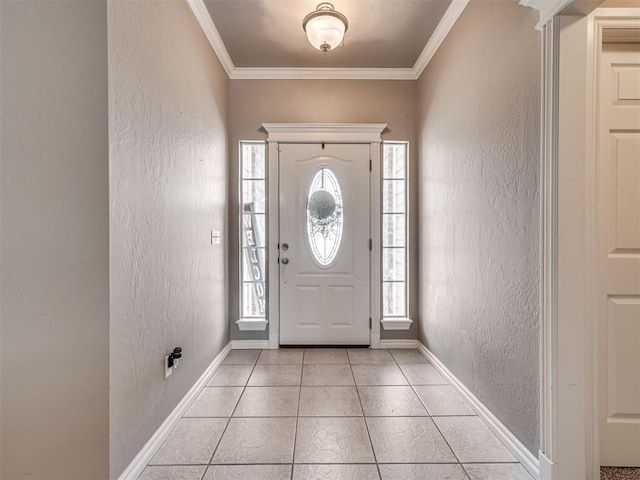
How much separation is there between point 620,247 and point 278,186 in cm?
243

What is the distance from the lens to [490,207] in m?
1.75

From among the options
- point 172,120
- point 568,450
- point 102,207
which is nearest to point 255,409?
point 102,207

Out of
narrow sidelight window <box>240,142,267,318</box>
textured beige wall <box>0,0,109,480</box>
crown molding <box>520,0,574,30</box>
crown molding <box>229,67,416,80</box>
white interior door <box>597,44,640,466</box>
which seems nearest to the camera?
textured beige wall <box>0,0,109,480</box>

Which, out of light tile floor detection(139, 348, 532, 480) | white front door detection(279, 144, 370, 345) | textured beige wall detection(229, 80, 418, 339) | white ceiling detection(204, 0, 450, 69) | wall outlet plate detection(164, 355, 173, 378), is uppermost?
white ceiling detection(204, 0, 450, 69)

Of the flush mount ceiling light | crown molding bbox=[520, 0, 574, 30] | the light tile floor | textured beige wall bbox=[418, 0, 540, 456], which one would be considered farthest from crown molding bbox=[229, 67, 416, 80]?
the light tile floor

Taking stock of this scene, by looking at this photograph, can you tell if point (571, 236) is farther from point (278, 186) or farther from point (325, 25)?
→ point (278, 186)

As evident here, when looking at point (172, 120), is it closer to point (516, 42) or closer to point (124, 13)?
point (124, 13)

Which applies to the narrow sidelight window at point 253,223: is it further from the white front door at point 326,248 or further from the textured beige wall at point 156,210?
the textured beige wall at point 156,210

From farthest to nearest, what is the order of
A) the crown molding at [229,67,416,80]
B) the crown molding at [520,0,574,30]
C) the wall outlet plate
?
the crown molding at [229,67,416,80]
the wall outlet plate
the crown molding at [520,0,574,30]

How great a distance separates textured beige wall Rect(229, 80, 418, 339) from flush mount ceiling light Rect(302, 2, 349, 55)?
86cm

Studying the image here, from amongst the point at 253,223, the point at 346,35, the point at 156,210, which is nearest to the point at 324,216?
the point at 253,223

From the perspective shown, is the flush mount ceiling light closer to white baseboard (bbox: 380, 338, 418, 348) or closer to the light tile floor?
the light tile floor

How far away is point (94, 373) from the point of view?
1.20 metres

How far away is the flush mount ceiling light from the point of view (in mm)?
2012
